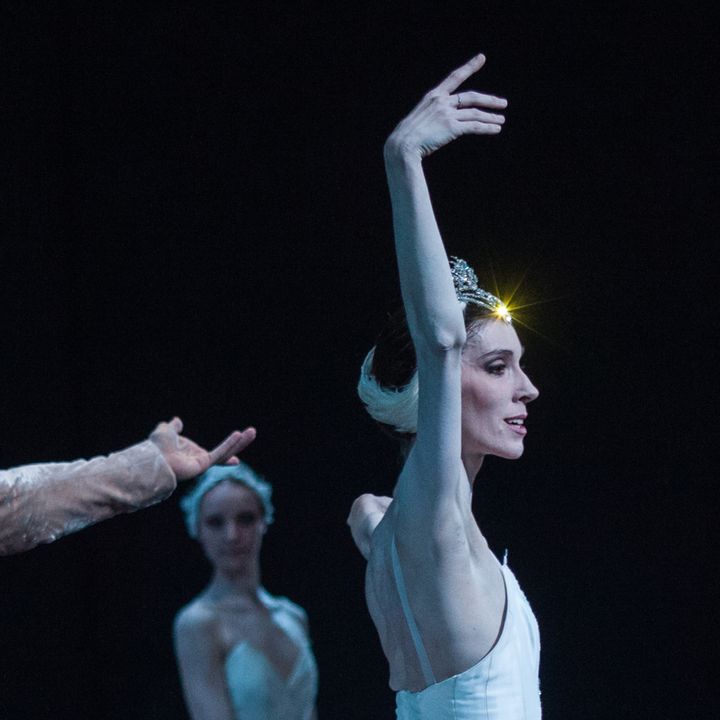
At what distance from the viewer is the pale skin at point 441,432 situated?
4.72ft

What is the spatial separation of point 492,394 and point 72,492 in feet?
2.32

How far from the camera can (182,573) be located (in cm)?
345

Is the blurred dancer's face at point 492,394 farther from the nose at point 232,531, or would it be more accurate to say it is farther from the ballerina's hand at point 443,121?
the nose at point 232,531

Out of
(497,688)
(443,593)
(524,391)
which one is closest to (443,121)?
(524,391)

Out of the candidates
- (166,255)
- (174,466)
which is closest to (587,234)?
(166,255)

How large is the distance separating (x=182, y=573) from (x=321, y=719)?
23.8 inches

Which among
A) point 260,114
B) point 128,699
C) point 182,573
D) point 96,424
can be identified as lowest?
point 128,699

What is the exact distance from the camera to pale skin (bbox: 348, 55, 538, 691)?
144 centimetres

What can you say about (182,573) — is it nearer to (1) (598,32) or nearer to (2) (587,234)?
(2) (587,234)

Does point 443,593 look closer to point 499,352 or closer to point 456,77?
point 499,352

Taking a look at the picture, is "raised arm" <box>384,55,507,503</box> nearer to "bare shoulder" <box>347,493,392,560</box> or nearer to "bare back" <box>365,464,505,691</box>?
"bare back" <box>365,464,505,691</box>

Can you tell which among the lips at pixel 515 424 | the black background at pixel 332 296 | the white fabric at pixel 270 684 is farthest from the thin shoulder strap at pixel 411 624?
the white fabric at pixel 270 684

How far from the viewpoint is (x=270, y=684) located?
321cm

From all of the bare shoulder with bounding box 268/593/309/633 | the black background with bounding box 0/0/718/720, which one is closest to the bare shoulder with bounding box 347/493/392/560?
the black background with bounding box 0/0/718/720
